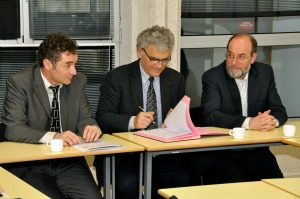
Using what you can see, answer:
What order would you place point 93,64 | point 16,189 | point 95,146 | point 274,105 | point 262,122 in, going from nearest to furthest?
point 16,189
point 95,146
point 262,122
point 274,105
point 93,64

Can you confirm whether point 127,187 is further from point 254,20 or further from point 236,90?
point 254,20

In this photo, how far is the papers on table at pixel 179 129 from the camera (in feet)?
13.7

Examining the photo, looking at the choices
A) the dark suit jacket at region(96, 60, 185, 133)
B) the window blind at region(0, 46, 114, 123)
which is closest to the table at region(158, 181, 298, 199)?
the dark suit jacket at region(96, 60, 185, 133)

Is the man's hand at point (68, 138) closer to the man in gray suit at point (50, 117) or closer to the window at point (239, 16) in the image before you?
the man in gray suit at point (50, 117)

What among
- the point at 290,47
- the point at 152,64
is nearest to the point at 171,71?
the point at 152,64

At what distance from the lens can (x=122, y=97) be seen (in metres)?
4.72

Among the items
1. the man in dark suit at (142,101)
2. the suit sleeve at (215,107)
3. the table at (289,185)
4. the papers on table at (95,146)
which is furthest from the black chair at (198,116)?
the table at (289,185)

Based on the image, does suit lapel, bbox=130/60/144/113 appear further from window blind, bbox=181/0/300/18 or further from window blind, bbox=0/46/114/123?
window blind, bbox=181/0/300/18

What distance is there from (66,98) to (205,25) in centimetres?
219

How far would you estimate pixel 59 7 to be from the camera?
5.66 meters

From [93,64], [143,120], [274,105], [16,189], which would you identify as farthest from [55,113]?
[274,105]

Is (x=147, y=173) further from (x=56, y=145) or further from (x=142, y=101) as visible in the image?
(x=142, y=101)

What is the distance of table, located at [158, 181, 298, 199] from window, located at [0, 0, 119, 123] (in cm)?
285

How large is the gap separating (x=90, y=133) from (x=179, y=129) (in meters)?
0.63
